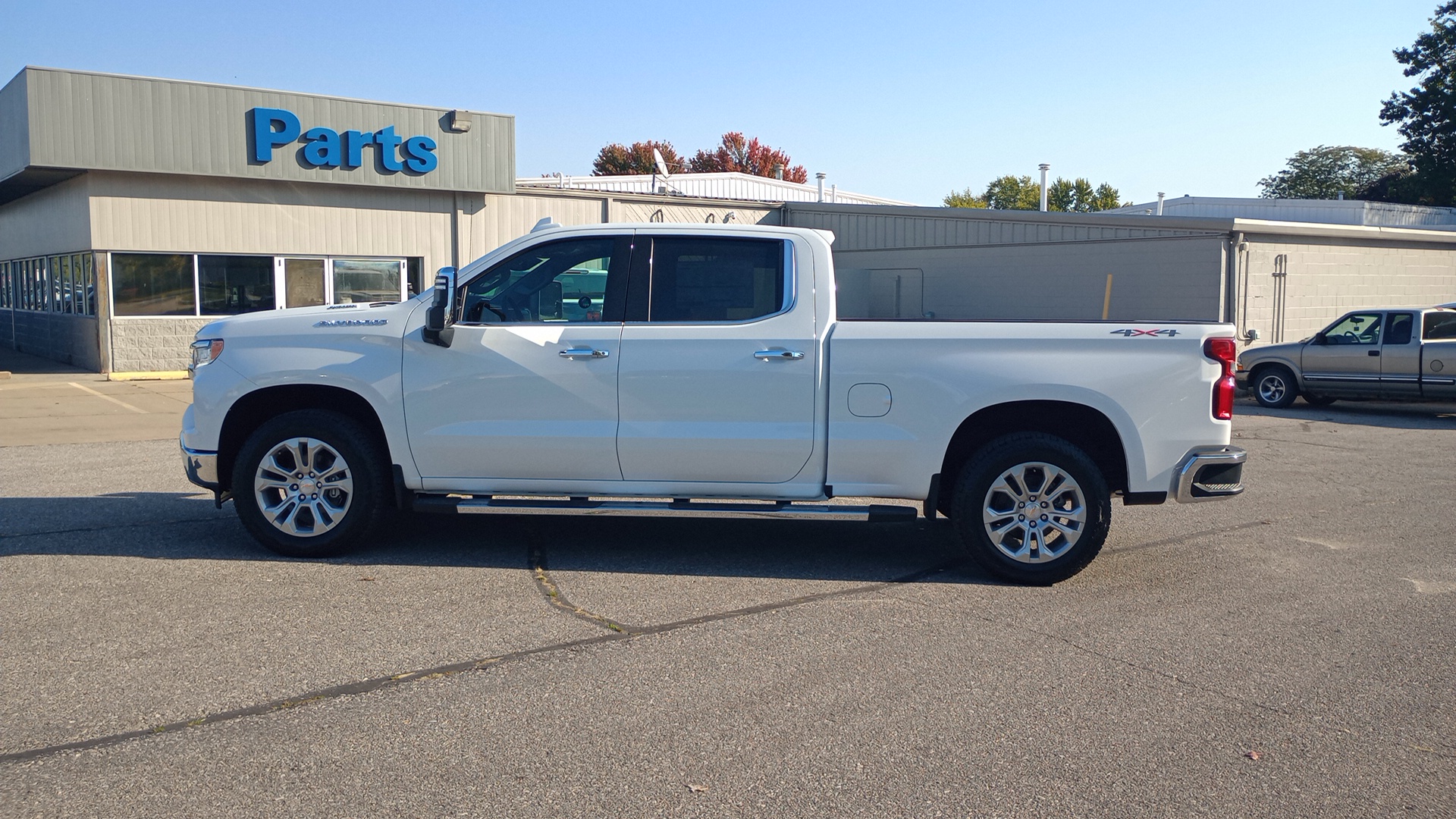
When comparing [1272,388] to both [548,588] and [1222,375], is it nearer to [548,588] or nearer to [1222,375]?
[1222,375]

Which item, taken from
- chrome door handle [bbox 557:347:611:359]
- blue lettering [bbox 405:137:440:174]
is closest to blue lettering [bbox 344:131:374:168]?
blue lettering [bbox 405:137:440:174]

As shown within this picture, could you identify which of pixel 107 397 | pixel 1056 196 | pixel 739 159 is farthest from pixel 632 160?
pixel 107 397

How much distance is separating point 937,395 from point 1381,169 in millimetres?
80540

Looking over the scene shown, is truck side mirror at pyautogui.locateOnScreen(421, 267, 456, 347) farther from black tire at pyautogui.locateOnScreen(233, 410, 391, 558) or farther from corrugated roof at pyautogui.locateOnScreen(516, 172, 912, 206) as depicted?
corrugated roof at pyautogui.locateOnScreen(516, 172, 912, 206)

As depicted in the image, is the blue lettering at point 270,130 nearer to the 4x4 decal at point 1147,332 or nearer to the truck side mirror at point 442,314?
the truck side mirror at point 442,314

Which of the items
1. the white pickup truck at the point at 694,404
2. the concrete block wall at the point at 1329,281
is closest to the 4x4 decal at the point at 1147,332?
the white pickup truck at the point at 694,404

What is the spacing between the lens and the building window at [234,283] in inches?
840

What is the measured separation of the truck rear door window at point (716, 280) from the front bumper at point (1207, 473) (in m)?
2.43

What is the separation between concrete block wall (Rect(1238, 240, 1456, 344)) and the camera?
20859 millimetres

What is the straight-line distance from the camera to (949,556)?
738cm

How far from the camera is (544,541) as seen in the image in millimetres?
7574

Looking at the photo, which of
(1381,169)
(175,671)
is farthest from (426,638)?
(1381,169)

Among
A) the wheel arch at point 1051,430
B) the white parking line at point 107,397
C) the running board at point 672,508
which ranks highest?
the wheel arch at point 1051,430

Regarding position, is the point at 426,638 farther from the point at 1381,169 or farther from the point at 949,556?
the point at 1381,169
